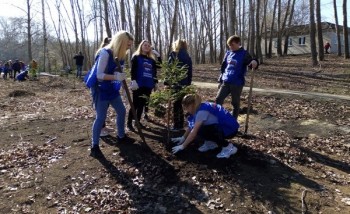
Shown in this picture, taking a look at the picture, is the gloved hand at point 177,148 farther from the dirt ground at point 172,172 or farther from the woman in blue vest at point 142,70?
the woman in blue vest at point 142,70

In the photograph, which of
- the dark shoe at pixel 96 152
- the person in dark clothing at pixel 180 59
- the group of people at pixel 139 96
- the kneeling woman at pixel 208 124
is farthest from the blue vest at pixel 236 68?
the dark shoe at pixel 96 152

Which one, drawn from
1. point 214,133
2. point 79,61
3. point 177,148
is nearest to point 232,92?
point 214,133

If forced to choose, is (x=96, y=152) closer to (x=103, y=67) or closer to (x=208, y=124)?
(x=103, y=67)

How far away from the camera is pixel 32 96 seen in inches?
586

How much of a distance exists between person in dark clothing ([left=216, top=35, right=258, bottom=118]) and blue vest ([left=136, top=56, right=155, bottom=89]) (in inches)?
54.6

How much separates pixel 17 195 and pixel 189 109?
2.64 metres

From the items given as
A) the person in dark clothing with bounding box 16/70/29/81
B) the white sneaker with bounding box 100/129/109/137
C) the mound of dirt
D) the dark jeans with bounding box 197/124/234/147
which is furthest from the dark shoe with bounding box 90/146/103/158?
the person in dark clothing with bounding box 16/70/29/81

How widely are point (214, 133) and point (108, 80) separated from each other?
1.78 m

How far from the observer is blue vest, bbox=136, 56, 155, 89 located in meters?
6.74

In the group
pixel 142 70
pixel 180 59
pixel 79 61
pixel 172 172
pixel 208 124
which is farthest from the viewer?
pixel 79 61

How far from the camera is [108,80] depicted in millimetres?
5383

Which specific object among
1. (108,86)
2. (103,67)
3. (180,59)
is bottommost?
(108,86)

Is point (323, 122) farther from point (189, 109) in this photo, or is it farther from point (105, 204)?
point (105, 204)

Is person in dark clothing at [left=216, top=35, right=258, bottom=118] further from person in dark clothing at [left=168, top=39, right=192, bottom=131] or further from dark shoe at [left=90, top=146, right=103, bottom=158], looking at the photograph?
dark shoe at [left=90, top=146, right=103, bottom=158]
